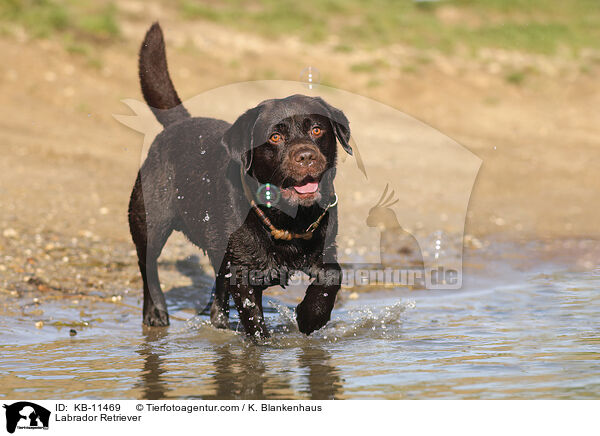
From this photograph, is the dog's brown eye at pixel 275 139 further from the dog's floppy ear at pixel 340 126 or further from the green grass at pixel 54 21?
the green grass at pixel 54 21

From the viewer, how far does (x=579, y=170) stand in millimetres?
13766

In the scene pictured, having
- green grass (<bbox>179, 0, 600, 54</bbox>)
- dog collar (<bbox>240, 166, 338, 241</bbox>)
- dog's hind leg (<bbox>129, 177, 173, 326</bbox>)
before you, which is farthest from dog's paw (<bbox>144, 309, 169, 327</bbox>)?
green grass (<bbox>179, 0, 600, 54</bbox>)

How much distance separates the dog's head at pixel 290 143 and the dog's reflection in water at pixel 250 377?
98 centimetres

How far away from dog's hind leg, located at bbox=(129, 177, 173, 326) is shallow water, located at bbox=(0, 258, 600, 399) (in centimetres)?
14

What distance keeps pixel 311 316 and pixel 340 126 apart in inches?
47.7

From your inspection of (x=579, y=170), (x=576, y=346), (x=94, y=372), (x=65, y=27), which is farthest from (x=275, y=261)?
(x=65, y=27)

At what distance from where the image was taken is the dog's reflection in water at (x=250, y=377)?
4422 millimetres

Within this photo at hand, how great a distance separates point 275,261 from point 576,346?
1.98 metres

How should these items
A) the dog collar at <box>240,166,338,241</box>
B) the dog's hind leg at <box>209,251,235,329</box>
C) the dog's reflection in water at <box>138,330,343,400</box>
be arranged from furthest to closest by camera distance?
the dog's hind leg at <box>209,251,235,329</box> < the dog collar at <box>240,166,338,241</box> < the dog's reflection in water at <box>138,330,343,400</box>
